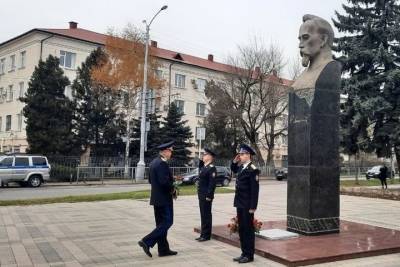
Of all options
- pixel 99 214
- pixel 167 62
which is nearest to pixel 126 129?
pixel 167 62

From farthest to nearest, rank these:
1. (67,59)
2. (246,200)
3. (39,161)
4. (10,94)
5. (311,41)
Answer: (10,94) → (67,59) → (39,161) → (311,41) → (246,200)

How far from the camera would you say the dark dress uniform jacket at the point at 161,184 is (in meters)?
8.03

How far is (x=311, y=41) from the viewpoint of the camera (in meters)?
10.7

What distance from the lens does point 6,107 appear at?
49250 millimetres

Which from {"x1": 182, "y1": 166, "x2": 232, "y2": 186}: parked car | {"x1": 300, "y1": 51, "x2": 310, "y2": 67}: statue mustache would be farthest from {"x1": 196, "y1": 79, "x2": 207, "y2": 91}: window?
{"x1": 300, "y1": 51, "x2": 310, "y2": 67}: statue mustache

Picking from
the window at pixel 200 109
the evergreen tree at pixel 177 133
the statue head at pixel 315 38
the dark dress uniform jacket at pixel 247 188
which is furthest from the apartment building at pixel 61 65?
the dark dress uniform jacket at pixel 247 188

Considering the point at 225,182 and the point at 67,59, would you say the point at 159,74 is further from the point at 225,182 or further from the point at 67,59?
the point at 225,182

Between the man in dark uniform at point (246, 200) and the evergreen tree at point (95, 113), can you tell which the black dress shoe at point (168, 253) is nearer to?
the man in dark uniform at point (246, 200)

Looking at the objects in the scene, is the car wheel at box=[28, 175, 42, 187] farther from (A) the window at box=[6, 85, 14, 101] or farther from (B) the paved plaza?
(A) the window at box=[6, 85, 14, 101]

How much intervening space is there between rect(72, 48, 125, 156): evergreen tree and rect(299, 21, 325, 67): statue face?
2890 cm

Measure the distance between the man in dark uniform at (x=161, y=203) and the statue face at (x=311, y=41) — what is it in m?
4.45

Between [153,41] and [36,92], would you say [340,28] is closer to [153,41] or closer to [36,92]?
[36,92]

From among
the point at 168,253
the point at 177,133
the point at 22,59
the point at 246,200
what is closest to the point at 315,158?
the point at 246,200

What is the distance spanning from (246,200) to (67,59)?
40.9 m
